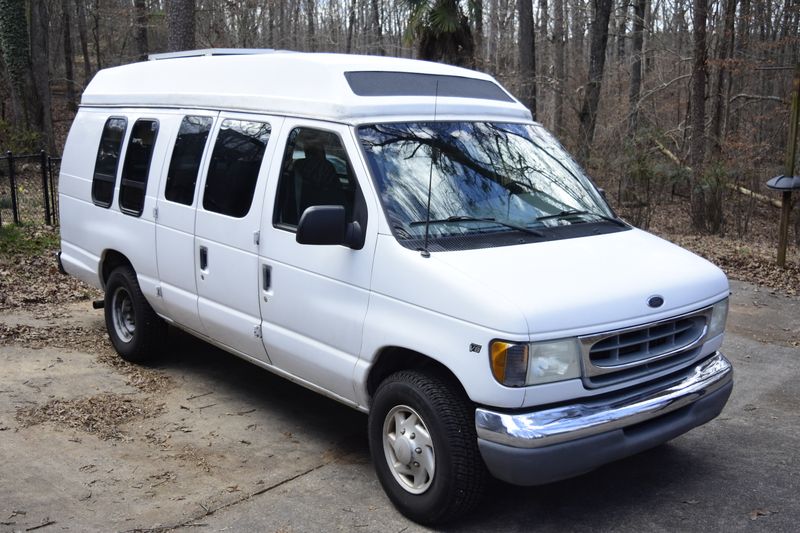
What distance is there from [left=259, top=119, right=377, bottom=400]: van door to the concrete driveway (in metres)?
0.62

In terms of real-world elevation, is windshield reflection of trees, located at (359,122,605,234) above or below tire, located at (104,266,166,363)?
above

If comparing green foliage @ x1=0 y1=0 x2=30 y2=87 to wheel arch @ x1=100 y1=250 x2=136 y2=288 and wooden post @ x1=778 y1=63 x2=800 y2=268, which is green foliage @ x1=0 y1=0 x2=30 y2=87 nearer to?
wheel arch @ x1=100 y1=250 x2=136 y2=288

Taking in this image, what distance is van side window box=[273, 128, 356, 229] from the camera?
4.76 meters

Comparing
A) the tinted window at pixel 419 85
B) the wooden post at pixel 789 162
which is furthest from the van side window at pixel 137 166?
the wooden post at pixel 789 162

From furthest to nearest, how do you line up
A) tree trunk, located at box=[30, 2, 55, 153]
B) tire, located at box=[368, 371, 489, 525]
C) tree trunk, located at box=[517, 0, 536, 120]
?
tree trunk, located at box=[517, 0, 536, 120] < tree trunk, located at box=[30, 2, 55, 153] < tire, located at box=[368, 371, 489, 525]

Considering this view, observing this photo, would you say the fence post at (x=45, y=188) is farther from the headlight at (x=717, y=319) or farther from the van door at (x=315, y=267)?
the headlight at (x=717, y=319)

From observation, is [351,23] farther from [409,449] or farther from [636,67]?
[409,449]

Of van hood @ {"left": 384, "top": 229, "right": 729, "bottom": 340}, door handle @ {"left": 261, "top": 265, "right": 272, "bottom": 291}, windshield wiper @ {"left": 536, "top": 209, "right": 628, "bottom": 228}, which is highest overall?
windshield wiper @ {"left": 536, "top": 209, "right": 628, "bottom": 228}

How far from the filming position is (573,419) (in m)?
3.87

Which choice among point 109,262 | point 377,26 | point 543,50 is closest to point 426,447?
point 109,262

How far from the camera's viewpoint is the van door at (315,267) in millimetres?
4578

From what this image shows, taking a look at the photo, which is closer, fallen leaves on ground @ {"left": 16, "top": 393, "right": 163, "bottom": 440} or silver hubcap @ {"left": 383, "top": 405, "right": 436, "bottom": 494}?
silver hubcap @ {"left": 383, "top": 405, "right": 436, "bottom": 494}

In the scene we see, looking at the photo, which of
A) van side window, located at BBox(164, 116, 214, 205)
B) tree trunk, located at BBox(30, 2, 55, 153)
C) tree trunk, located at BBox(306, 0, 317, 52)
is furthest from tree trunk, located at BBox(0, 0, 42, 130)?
tree trunk, located at BBox(306, 0, 317, 52)

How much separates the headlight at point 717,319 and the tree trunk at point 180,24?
11038 mm
